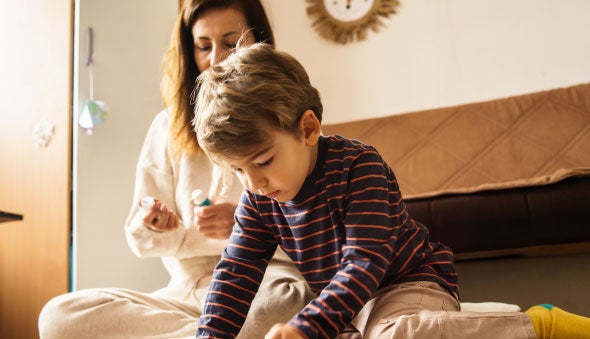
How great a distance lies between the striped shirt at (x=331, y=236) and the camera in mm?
818

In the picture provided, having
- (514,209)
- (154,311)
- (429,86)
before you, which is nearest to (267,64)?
(154,311)

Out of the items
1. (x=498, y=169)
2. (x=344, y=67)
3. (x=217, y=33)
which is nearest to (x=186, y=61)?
(x=217, y=33)

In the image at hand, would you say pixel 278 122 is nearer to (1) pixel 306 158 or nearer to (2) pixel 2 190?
(1) pixel 306 158

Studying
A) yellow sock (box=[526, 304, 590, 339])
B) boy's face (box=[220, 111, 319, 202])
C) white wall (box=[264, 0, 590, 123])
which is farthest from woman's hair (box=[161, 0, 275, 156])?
white wall (box=[264, 0, 590, 123])

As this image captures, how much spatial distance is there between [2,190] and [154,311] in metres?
1.05

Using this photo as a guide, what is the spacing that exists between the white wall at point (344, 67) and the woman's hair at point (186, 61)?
477 millimetres

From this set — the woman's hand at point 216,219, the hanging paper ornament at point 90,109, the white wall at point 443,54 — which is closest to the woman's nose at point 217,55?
the woman's hand at point 216,219

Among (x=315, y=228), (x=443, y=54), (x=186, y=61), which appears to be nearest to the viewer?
(x=315, y=228)

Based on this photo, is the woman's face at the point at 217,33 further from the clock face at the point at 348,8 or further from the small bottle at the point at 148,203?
the clock face at the point at 348,8

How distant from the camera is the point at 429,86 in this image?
239 cm

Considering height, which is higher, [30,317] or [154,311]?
[154,311]

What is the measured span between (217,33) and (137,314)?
647 mm

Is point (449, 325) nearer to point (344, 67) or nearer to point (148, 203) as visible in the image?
point (148, 203)

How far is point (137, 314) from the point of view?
1032 millimetres
